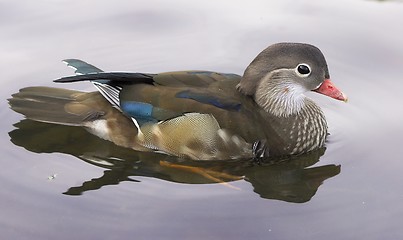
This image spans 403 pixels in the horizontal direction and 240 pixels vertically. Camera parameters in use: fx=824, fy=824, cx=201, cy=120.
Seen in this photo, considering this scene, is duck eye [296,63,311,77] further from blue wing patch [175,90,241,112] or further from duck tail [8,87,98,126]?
duck tail [8,87,98,126]

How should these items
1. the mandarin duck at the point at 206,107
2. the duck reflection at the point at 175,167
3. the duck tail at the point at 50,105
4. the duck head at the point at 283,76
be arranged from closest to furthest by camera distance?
1. the duck reflection at the point at 175,167
2. the mandarin duck at the point at 206,107
3. the duck head at the point at 283,76
4. the duck tail at the point at 50,105

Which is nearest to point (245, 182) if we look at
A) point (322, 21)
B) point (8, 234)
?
point (8, 234)

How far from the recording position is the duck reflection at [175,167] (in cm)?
469

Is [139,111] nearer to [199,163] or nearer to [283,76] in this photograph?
[199,163]

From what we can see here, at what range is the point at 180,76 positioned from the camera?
5113 mm

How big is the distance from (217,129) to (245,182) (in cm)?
38

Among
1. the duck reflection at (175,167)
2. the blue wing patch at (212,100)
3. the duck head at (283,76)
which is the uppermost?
the duck head at (283,76)

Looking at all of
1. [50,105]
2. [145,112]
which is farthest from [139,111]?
[50,105]

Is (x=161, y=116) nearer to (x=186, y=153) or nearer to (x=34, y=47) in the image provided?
(x=186, y=153)

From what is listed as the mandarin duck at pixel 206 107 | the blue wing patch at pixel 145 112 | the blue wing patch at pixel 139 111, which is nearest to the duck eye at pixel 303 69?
the mandarin duck at pixel 206 107

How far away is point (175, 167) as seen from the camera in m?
4.90

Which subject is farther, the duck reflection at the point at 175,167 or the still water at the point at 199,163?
the duck reflection at the point at 175,167

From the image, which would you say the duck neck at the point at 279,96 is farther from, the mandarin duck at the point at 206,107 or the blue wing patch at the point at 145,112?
the blue wing patch at the point at 145,112

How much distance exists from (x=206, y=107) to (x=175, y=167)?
1.32 feet
